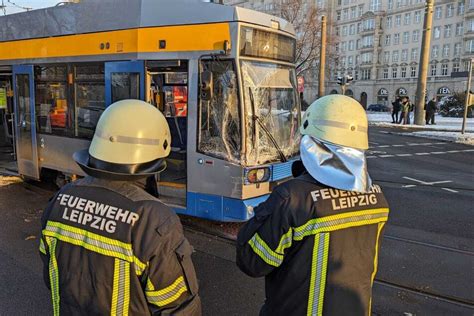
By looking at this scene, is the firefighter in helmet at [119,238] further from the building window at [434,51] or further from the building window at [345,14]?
the building window at [345,14]

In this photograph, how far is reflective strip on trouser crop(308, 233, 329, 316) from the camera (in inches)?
71.9

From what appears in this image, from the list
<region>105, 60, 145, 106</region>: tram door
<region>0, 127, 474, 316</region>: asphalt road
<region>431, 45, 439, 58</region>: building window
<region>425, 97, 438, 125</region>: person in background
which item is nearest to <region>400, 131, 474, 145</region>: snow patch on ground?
<region>425, 97, 438, 125</region>: person in background

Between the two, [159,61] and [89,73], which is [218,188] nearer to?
[159,61]

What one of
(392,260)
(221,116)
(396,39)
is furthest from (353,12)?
A: (392,260)

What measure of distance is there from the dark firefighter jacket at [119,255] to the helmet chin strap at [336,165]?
2.16 feet

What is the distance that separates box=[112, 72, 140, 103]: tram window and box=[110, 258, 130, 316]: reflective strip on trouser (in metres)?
4.59

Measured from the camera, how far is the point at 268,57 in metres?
5.73

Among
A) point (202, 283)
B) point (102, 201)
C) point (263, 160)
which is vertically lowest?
point (202, 283)

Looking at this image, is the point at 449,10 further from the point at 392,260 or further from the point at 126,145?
the point at 126,145

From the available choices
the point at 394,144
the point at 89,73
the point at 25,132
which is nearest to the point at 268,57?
the point at 89,73

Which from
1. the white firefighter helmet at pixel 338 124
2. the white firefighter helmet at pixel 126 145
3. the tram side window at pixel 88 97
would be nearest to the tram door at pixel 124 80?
the tram side window at pixel 88 97

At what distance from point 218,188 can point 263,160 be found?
2.34ft

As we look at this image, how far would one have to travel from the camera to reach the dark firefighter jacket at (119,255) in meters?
1.65

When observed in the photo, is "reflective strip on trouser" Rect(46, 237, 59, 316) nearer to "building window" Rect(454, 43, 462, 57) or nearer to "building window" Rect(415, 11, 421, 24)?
"building window" Rect(454, 43, 462, 57)
